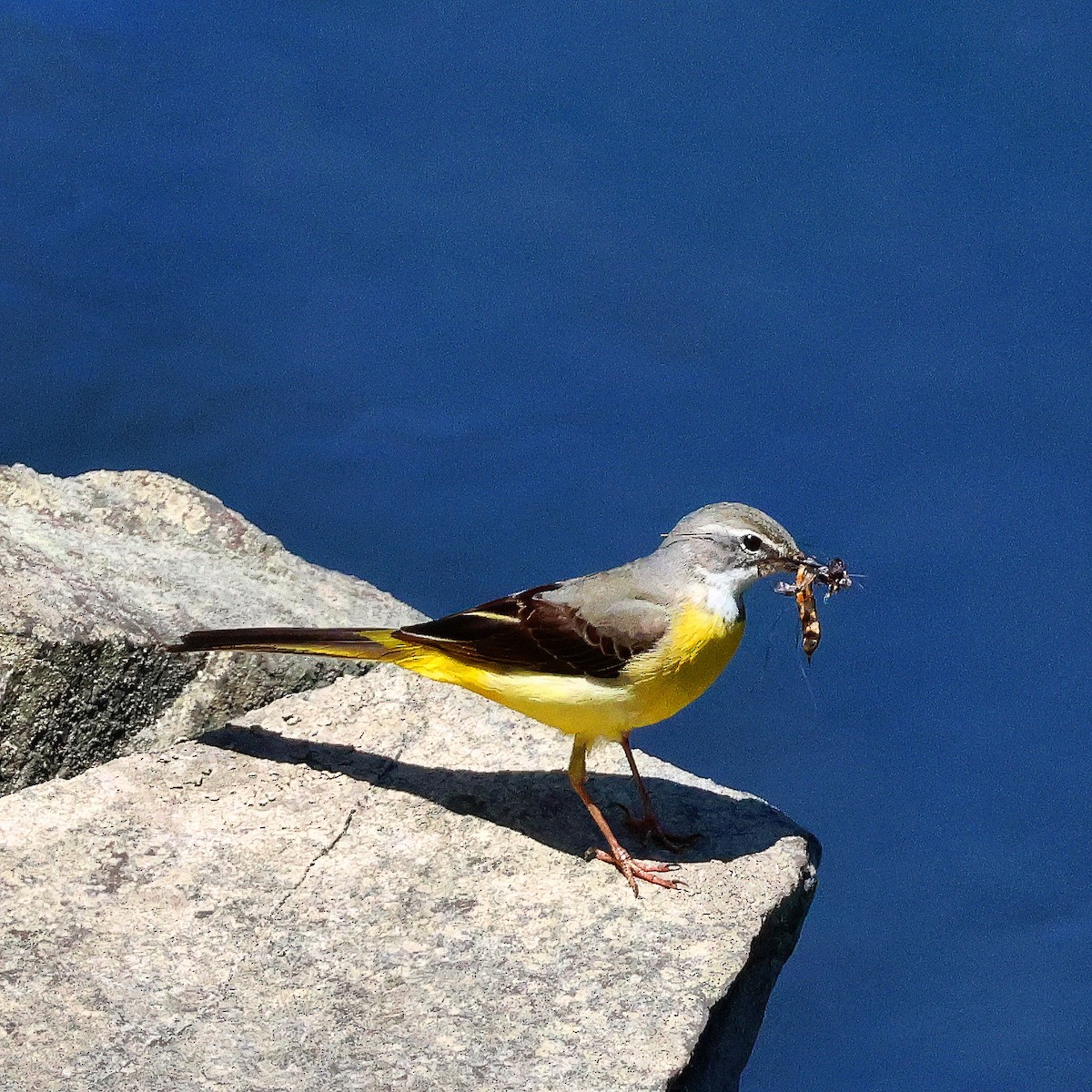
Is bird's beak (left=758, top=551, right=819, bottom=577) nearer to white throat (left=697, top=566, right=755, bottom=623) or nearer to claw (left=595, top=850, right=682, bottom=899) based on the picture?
white throat (left=697, top=566, right=755, bottom=623)

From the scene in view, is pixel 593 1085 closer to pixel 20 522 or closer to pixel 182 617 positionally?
pixel 182 617

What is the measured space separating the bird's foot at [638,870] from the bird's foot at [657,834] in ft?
0.55

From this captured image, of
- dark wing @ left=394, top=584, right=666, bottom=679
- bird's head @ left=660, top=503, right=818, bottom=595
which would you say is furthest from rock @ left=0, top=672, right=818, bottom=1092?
bird's head @ left=660, top=503, right=818, bottom=595

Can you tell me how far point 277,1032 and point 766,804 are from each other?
2.05m

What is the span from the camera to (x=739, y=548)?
194 inches

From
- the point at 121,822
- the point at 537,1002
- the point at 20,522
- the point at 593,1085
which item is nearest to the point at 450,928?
the point at 537,1002

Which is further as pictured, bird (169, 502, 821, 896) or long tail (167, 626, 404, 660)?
long tail (167, 626, 404, 660)

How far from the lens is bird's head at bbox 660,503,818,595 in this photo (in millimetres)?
4918

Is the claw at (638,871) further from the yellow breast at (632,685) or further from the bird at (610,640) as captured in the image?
Answer: the yellow breast at (632,685)

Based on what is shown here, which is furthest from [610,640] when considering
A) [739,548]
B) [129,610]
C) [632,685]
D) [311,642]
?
[129,610]

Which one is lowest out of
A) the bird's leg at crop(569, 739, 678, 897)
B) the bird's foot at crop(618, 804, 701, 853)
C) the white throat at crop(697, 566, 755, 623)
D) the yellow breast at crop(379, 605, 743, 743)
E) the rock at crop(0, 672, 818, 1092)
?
the rock at crop(0, 672, 818, 1092)

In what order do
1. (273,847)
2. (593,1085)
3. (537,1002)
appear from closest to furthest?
1. (593,1085)
2. (537,1002)
3. (273,847)

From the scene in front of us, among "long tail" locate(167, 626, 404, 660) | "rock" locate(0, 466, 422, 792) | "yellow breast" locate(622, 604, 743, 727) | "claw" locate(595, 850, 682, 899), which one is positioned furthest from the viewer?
"long tail" locate(167, 626, 404, 660)

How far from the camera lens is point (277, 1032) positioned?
4.32 meters
